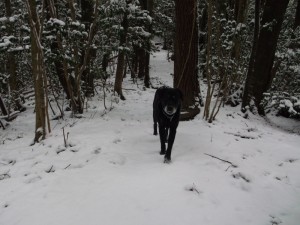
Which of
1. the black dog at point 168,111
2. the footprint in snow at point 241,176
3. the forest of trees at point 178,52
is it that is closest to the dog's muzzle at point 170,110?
the black dog at point 168,111

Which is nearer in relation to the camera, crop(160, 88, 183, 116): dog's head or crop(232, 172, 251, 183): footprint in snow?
crop(232, 172, 251, 183): footprint in snow

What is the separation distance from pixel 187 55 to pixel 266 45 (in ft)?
10.2

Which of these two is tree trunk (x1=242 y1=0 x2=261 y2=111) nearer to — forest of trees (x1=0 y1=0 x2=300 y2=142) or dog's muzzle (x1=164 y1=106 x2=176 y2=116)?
forest of trees (x1=0 y1=0 x2=300 y2=142)

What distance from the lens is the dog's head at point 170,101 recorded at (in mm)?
5125

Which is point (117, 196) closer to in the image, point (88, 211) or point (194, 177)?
point (88, 211)

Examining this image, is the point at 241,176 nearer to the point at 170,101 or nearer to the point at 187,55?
the point at 170,101

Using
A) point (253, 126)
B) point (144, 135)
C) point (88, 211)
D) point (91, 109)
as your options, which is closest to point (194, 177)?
point (88, 211)

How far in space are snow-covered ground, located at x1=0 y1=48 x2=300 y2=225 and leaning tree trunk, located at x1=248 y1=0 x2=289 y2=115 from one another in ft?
8.67

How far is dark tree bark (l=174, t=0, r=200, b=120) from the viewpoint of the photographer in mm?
7684

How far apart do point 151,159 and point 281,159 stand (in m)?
2.51

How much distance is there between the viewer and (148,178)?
4.54 metres

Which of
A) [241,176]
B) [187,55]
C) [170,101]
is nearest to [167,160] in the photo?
[170,101]

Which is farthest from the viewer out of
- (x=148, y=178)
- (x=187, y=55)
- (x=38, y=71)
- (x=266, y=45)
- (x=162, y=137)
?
(x=266, y=45)

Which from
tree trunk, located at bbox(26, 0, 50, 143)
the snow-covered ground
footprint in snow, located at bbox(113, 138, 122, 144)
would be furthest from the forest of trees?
footprint in snow, located at bbox(113, 138, 122, 144)
